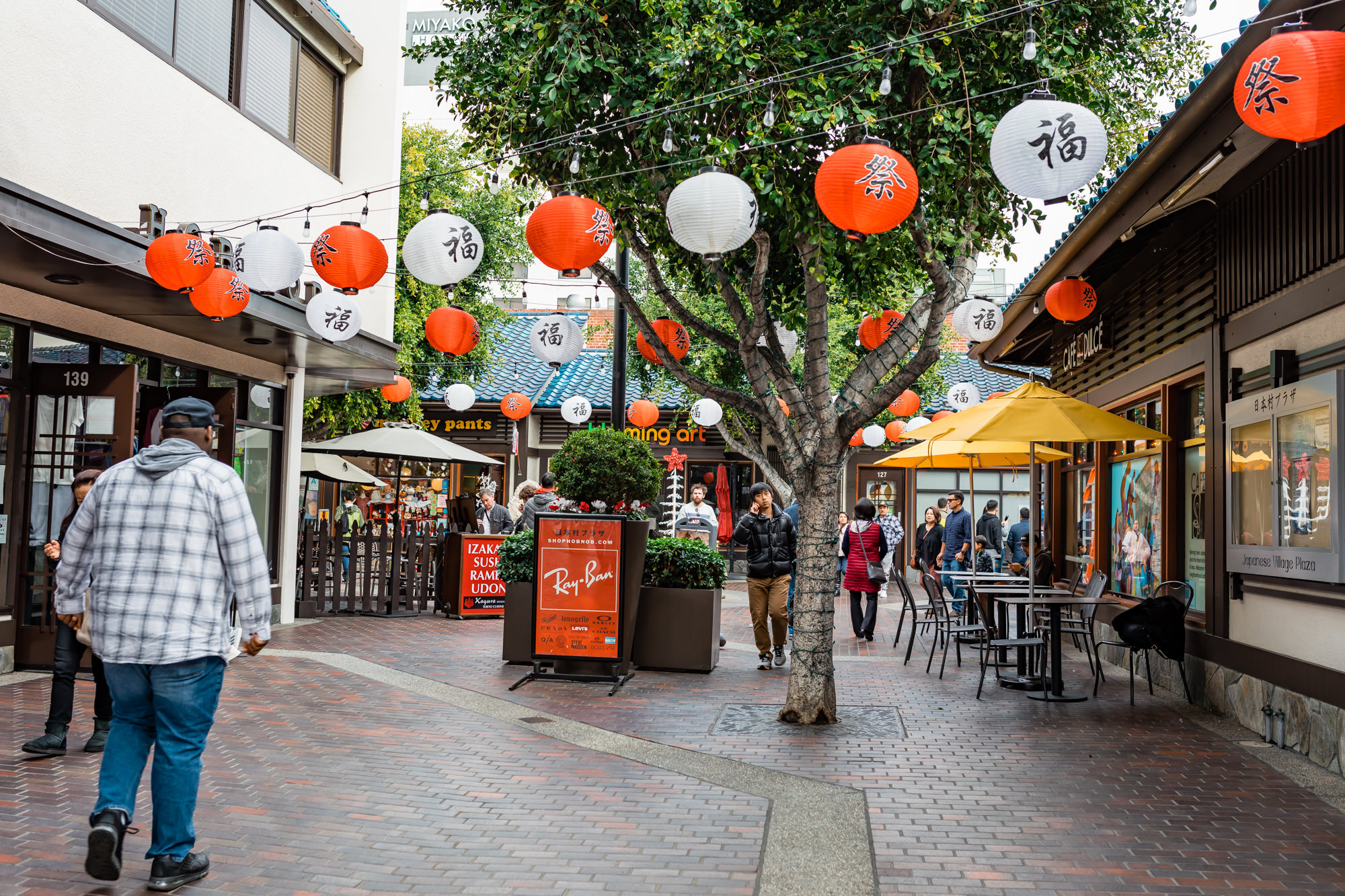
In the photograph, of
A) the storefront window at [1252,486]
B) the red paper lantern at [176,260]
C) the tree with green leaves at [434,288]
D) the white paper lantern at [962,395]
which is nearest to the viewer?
the storefront window at [1252,486]

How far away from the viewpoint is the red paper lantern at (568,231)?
6812mm

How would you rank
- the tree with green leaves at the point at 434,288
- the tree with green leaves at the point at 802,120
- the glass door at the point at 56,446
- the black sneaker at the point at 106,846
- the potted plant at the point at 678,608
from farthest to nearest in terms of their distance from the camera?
the tree with green leaves at the point at 434,288 < the potted plant at the point at 678,608 < the glass door at the point at 56,446 < the tree with green leaves at the point at 802,120 < the black sneaker at the point at 106,846

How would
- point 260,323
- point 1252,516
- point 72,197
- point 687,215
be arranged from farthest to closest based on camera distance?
point 260,323 → point 72,197 → point 1252,516 → point 687,215

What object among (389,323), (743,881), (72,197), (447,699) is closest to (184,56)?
(72,197)

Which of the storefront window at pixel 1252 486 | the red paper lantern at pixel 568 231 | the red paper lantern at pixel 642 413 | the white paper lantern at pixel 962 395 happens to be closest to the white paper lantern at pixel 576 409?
the red paper lantern at pixel 642 413

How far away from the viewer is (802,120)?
21.8 feet

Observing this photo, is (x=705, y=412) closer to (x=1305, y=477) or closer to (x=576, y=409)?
(x=576, y=409)

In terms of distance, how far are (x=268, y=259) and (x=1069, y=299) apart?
7.37 meters

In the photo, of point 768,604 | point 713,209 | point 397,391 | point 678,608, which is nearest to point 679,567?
point 678,608

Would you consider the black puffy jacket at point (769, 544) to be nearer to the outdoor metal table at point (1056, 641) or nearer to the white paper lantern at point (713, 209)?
the outdoor metal table at point (1056, 641)

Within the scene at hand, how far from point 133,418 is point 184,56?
13.2 ft

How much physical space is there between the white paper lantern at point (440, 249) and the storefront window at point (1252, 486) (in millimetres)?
5561

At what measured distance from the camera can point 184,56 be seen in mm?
10820

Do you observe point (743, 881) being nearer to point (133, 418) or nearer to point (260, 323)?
point (133, 418)
